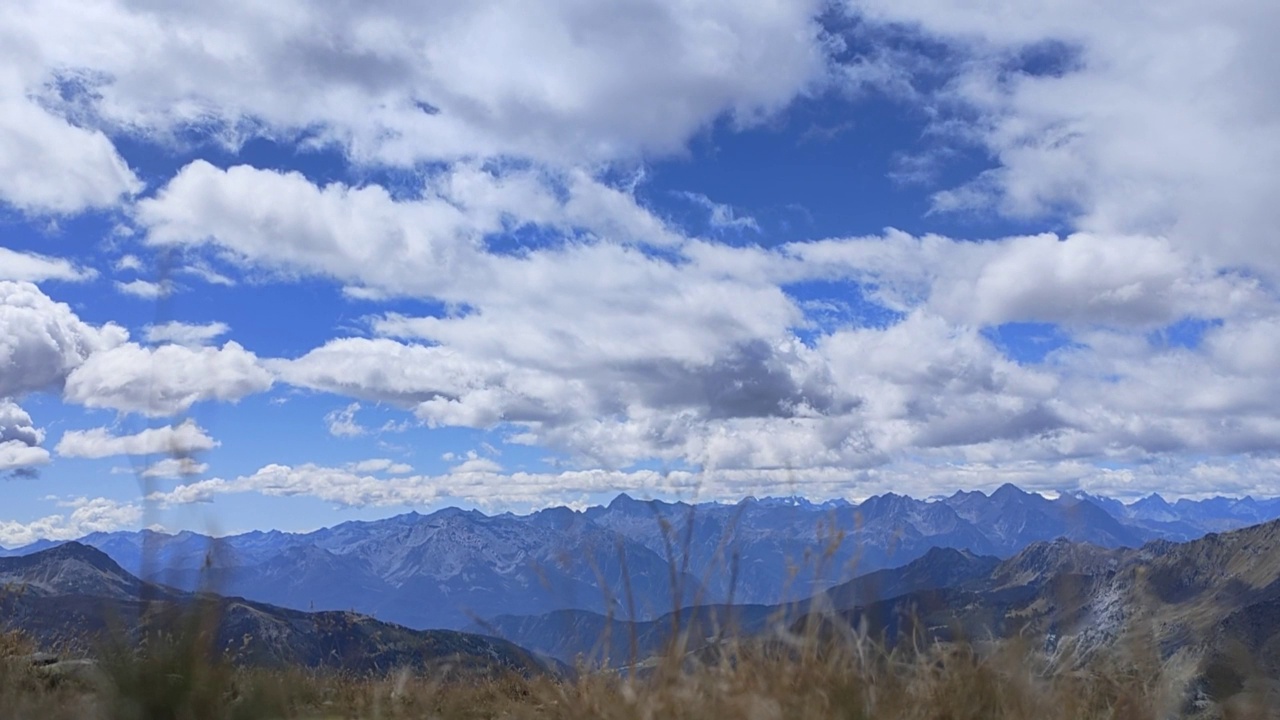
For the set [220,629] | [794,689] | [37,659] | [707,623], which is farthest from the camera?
[37,659]

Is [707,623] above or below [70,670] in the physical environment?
above

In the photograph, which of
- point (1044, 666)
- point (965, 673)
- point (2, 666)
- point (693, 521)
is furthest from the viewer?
point (2, 666)

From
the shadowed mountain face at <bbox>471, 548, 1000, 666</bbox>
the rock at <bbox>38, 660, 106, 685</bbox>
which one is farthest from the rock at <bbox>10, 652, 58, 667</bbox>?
the shadowed mountain face at <bbox>471, 548, 1000, 666</bbox>

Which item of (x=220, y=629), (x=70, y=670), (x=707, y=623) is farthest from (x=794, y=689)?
(x=70, y=670)

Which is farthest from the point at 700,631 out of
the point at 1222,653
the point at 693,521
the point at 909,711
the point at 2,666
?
the point at 2,666

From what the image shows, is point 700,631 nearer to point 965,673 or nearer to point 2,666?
point 965,673

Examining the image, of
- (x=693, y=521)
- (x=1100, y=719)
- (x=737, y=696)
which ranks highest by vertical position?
(x=693, y=521)

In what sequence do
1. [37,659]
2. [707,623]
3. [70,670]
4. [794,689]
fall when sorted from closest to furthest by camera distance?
[794,689]
[707,623]
[70,670]
[37,659]

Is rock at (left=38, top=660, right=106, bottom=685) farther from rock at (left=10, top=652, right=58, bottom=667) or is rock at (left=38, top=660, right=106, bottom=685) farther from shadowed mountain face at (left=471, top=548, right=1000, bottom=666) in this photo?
shadowed mountain face at (left=471, top=548, right=1000, bottom=666)

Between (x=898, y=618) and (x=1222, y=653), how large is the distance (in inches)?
75.9

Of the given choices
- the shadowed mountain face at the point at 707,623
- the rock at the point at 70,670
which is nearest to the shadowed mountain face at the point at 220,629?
the rock at the point at 70,670

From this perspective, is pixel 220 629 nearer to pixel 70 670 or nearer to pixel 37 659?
pixel 70 670

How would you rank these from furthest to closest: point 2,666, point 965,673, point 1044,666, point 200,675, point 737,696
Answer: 1. point 2,666
2. point 200,675
3. point 1044,666
4. point 965,673
5. point 737,696

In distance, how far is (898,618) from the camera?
659cm
